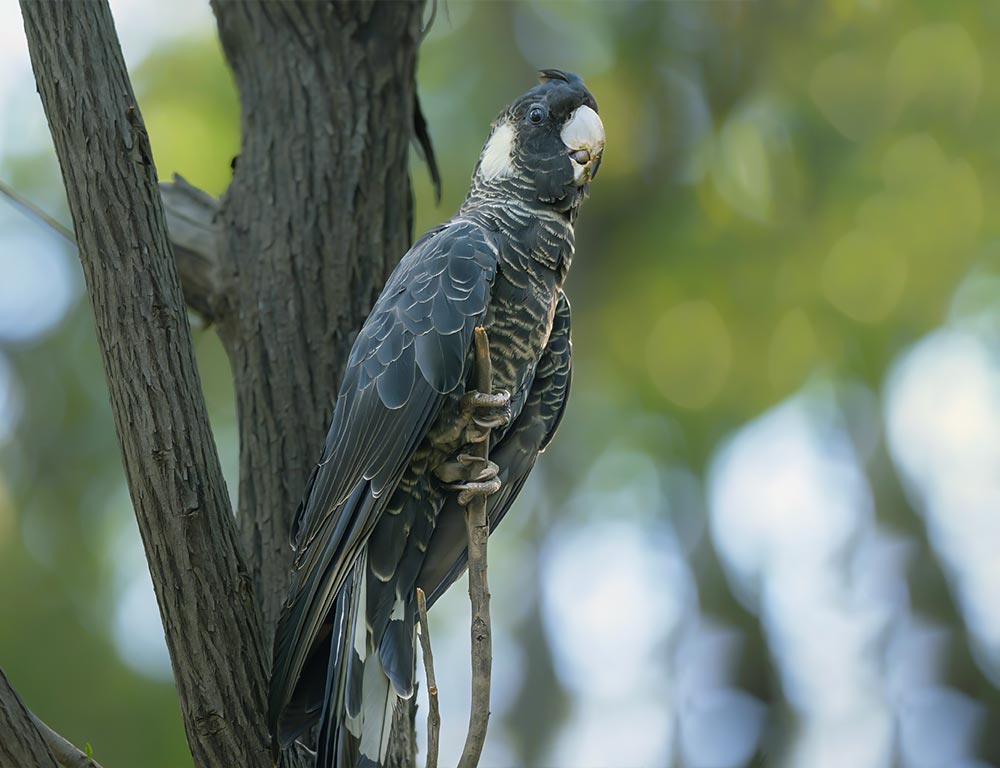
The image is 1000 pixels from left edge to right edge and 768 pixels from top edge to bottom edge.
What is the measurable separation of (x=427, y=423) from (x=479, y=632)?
0.74 meters

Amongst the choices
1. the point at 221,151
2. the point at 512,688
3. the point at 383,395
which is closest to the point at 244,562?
the point at 383,395

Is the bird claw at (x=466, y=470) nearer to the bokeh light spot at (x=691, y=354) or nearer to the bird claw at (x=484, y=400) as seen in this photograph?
the bird claw at (x=484, y=400)

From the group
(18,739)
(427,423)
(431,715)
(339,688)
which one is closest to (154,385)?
(427,423)

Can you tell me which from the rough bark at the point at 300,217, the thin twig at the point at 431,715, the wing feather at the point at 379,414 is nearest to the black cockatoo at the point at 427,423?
the wing feather at the point at 379,414

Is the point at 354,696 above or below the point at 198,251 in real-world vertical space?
below

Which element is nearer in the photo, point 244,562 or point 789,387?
point 244,562

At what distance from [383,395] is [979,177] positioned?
6736 mm

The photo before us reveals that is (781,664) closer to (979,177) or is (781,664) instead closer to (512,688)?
(512,688)

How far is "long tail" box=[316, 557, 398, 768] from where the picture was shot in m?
2.88

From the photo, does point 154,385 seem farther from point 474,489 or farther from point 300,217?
point 300,217

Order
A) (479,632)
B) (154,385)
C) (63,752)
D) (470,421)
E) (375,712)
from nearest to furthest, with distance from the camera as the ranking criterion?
(63,752)
(479,632)
(154,385)
(375,712)
(470,421)

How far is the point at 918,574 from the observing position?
326 inches

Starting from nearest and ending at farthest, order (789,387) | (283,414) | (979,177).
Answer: (283,414)
(979,177)
(789,387)

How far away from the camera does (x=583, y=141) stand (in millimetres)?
3508
